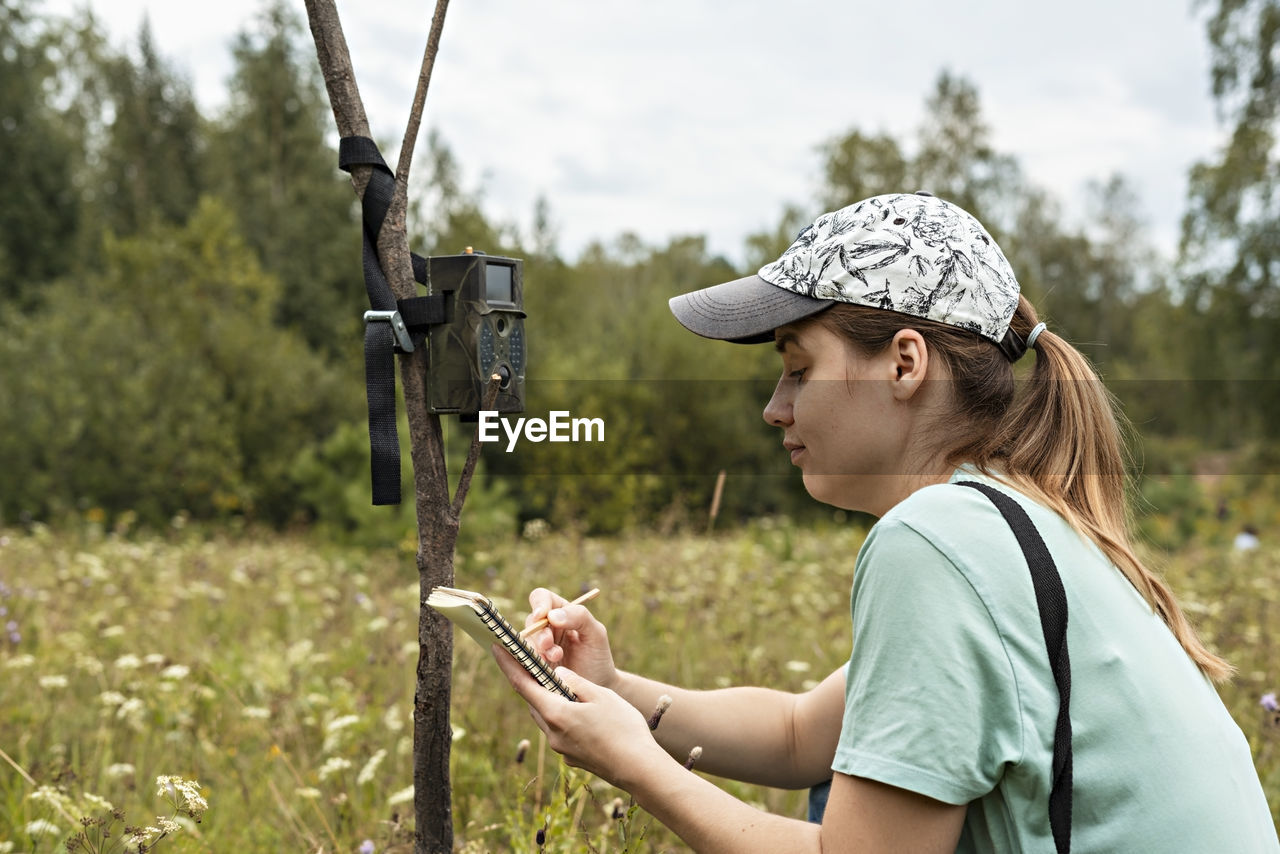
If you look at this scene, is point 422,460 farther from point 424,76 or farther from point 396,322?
point 424,76

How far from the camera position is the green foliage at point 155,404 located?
10.9m

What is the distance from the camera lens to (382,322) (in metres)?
1.54

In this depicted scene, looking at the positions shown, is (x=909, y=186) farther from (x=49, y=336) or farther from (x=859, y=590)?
(x=859, y=590)

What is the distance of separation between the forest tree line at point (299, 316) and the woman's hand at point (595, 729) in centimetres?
323

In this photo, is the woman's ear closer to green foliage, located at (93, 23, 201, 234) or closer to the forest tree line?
the forest tree line

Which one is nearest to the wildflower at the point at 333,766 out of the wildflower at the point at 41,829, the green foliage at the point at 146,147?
the wildflower at the point at 41,829

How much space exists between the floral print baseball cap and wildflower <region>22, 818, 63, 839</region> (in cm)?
162

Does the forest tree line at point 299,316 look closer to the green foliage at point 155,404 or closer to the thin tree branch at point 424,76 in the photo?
the green foliage at point 155,404

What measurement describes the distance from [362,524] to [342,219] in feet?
52.8

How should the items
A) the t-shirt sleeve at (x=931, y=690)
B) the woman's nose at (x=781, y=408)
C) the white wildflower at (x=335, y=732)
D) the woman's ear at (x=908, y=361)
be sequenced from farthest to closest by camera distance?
1. the white wildflower at (x=335, y=732)
2. the woman's nose at (x=781, y=408)
3. the woman's ear at (x=908, y=361)
4. the t-shirt sleeve at (x=931, y=690)

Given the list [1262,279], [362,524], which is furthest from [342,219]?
[1262,279]

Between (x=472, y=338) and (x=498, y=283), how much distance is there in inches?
4.0

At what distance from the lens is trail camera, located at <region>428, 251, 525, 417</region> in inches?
59.1

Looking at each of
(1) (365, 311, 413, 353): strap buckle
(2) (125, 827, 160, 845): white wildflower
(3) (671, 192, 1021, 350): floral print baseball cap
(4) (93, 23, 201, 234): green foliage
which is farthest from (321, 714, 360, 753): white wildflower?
(4) (93, 23, 201, 234): green foliage
